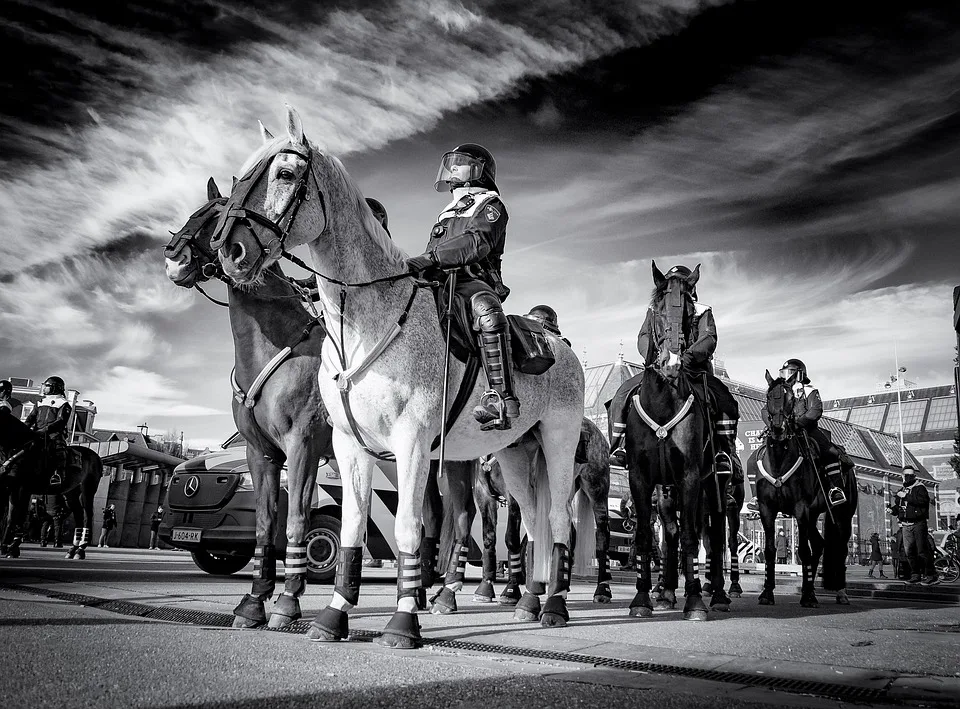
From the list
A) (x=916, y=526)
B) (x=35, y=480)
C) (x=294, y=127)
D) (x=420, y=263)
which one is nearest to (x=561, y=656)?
(x=420, y=263)

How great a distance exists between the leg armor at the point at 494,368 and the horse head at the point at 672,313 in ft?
8.50

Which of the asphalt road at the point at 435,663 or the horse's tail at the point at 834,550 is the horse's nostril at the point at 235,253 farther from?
the horse's tail at the point at 834,550

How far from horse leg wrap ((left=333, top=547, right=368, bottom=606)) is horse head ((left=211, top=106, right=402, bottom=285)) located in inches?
70.0

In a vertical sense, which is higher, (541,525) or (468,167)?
(468,167)

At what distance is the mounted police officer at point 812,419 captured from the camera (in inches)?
403

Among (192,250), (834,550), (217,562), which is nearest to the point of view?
(192,250)

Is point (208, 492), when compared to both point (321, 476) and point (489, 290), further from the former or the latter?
point (489, 290)

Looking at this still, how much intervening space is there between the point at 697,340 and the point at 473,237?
3212 millimetres

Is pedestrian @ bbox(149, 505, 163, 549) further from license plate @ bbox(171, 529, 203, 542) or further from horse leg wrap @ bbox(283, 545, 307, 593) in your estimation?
horse leg wrap @ bbox(283, 545, 307, 593)

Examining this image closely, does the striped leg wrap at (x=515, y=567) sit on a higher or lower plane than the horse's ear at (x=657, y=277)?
lower

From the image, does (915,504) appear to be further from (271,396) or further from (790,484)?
(271,396)

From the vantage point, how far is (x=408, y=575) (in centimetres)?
461

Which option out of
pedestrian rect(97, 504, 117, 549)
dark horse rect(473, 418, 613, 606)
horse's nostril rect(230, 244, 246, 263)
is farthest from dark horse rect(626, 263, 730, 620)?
pedestrian rect(97, 504, 117, 549)

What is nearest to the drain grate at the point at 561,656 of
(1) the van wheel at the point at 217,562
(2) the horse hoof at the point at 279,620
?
(2) the horse hoof at the point at 279,620
